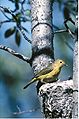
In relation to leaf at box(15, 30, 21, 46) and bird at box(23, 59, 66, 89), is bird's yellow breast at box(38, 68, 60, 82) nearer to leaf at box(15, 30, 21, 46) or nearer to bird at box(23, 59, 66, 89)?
bird at box(23, 59, 66, 89)

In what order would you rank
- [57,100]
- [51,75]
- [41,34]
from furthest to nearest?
[51,75], [41,34], [57,100]

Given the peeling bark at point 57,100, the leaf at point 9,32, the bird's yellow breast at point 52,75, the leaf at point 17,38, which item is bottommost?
the bird's yellow breast at point 52,75

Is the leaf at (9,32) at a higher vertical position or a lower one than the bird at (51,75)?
higher

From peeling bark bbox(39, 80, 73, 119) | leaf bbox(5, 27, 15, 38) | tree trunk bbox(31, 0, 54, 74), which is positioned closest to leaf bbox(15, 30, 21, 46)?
leaf bbox(5, 27, 15, 38)

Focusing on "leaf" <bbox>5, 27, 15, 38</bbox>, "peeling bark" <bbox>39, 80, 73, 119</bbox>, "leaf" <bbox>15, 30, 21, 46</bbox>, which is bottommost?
"peeling bark" <bbox>39, 80, 73, 119</bbox>

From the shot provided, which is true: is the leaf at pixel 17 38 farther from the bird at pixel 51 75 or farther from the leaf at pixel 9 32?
the bird at pixel 51 75

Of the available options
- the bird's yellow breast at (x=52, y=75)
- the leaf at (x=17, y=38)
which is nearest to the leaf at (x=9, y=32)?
the leaf at (x=17, y=38)

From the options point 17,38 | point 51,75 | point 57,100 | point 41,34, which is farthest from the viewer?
point 51,75

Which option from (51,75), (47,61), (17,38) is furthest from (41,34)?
(51,75)

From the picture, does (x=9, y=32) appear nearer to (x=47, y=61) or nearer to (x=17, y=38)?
(x=17, y=38)

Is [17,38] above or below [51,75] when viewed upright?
above

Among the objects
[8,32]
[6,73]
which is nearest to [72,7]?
[8,32]

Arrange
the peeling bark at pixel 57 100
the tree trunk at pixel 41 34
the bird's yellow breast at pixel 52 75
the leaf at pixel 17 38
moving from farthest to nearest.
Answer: the bird's yellow breast at pixel 52 75, the leaf at pixel 17 38, the tree trunk at pixel 41 34, the peeling bark at pixel 57 100

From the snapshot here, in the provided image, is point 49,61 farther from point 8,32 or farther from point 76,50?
point 76,50
